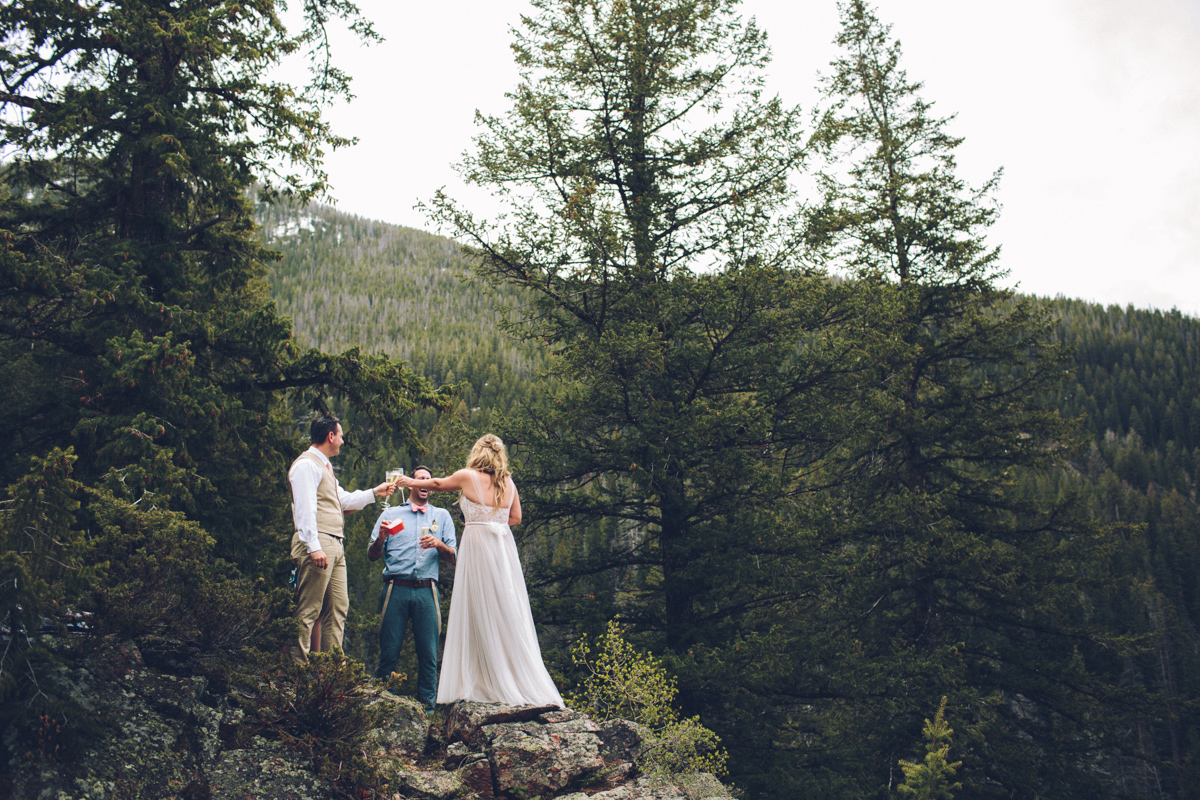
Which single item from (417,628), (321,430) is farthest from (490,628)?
(321,430)

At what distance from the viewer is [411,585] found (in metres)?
6.45

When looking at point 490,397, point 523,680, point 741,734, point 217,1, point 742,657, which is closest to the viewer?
point 523,680

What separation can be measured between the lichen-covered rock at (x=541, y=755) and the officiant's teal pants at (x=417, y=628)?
1450 millimetres

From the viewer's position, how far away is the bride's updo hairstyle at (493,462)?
19.9 ft

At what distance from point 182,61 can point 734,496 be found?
8.55 meters

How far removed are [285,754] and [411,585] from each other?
2.45 m

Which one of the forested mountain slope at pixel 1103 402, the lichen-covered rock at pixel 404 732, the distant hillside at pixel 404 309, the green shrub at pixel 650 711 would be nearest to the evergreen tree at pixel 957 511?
the forested mountain slope at pixel 1103 402

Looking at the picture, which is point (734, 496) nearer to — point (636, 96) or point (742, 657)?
point (742, 657)

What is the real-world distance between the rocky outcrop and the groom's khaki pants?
79 cm

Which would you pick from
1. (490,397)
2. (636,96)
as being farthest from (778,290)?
(490,397)

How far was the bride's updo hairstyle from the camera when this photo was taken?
6.07 metres

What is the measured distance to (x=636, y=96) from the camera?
35.5 ft

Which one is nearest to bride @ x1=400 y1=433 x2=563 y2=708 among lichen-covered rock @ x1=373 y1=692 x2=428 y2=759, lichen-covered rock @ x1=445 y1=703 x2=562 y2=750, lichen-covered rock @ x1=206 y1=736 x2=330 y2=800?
lichen-covered rock @ x1=445 y1=703 x2=562 y2=750

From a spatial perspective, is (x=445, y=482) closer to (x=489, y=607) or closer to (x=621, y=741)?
(x=489, y=607)
